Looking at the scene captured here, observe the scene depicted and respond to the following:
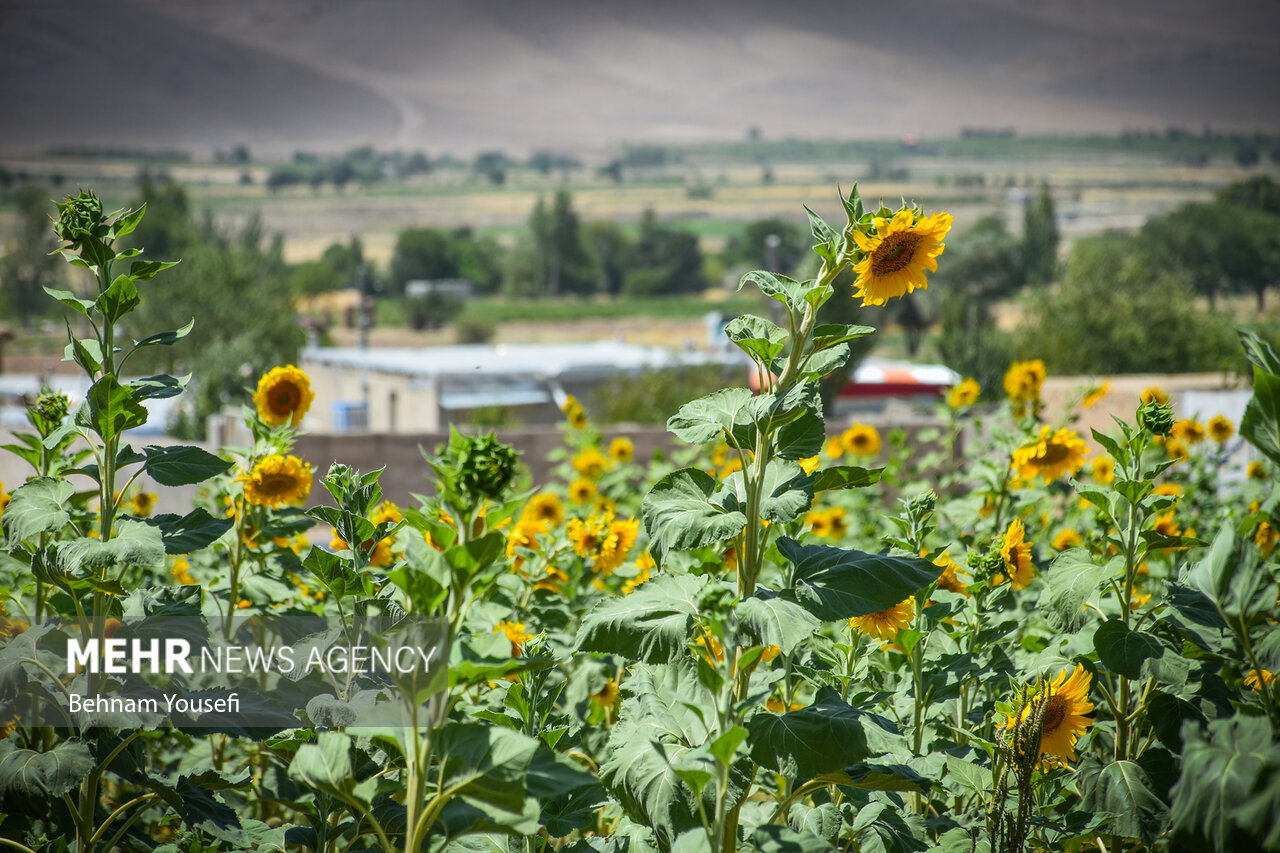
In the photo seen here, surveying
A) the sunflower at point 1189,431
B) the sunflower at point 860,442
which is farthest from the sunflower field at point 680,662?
the sunflower at point 860,442

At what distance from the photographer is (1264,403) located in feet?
4.97

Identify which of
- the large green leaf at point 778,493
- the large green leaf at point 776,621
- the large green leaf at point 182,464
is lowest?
the large green leaf at point 776,621

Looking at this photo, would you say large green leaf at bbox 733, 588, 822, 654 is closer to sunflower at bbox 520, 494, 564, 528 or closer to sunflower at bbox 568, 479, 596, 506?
sunflower at bbox 520, 494, 564, 528

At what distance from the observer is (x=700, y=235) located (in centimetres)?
12900

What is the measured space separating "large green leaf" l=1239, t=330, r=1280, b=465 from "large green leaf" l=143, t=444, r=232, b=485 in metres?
1.84

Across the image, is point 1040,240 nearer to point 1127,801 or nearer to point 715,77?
point 1127,801

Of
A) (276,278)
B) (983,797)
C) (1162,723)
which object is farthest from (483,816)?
(276,278)

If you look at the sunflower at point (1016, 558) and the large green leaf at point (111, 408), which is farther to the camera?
the sunflower at point (1016, 558)

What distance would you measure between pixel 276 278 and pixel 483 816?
5647cm

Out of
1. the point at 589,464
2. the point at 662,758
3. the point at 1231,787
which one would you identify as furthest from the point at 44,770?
the point at 589,464

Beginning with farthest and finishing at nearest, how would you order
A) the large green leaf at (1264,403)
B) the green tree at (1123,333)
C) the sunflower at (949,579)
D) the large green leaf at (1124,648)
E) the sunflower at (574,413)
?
the green tree at (1123,333), the sunflower at (574,413), the sunflower at (949,579), the large green leaf at (1124,648), the large green leaf at (1264,403)

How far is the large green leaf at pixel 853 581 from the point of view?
1766 millimetres

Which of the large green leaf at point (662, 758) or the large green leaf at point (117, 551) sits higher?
the large green leaf at point (117, 551)

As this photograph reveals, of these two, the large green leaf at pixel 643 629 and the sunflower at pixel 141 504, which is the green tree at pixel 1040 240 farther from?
the large green leaf at pixel 643 629
